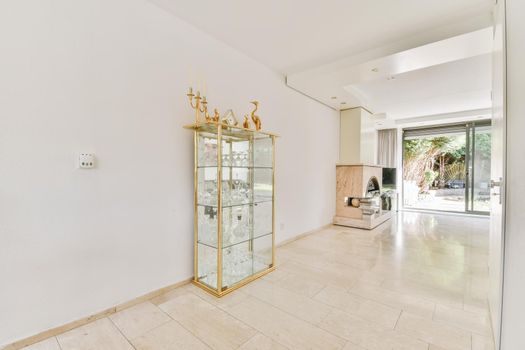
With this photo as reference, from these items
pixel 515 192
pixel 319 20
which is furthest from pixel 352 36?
pixel 515 192

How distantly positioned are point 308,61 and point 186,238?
2.77 metres

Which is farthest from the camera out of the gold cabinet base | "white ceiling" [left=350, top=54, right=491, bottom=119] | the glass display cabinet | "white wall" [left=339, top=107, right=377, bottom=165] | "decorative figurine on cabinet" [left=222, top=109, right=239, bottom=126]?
"white wall" [left=339, top=107, right=377, bottom=165]

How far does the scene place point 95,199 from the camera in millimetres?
1820

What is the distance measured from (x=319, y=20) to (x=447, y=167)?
687 centimetres

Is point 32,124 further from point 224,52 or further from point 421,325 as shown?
point 421,325

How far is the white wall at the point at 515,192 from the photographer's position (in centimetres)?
→ 108

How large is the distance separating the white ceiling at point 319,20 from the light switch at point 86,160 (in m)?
1.50

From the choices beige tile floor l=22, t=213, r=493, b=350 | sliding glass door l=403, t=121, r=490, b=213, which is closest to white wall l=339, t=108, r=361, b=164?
beige tile floor l=22, t=213, r=493, b=350

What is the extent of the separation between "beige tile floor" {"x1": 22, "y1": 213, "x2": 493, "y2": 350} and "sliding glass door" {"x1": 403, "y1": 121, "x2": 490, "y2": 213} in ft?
14.0

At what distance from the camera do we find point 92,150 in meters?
1.81

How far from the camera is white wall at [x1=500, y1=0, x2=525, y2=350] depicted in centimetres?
108

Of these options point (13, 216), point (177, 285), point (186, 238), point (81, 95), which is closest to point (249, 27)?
point (81, 95)

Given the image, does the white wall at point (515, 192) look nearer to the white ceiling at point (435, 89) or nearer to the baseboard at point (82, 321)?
the baseboard at point (82, 321)

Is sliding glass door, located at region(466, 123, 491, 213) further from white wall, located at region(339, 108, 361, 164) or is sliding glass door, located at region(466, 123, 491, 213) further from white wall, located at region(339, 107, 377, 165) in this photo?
white wall, located at region(339, 108, 361, 164)
